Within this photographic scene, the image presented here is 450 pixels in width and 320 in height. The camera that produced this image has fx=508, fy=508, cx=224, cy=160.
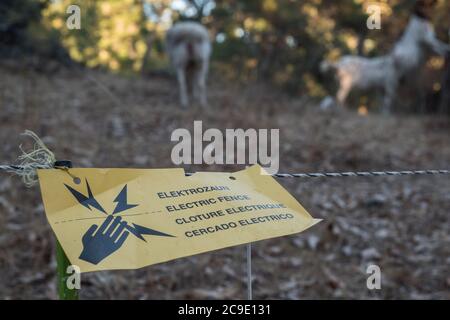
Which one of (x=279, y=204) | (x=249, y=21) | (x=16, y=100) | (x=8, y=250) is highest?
(x=249, y=21)

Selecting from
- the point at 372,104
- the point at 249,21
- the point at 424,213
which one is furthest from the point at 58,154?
the point at 372,104

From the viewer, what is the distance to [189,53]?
10.1 m

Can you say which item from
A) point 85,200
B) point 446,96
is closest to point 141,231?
point 85,200

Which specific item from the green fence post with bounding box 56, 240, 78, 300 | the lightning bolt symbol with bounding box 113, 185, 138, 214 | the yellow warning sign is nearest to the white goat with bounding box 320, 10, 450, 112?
the yellow warning sign

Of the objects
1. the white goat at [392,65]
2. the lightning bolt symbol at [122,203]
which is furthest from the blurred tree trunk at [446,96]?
the lightning bolt symbol at [122,203]

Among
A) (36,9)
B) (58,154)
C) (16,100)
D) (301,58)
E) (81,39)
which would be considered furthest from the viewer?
Result: (301,58)

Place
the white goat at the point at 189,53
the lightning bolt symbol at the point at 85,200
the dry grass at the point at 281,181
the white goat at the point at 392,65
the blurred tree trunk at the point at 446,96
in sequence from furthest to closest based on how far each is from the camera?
the white goat at the point at 392,65 → the blurred tree trunk at the point at 446,96 → the white goat at the point at 189,53 → the dry grass at the point at 281,181 → the lightning bolt symbol at the point at 85,200

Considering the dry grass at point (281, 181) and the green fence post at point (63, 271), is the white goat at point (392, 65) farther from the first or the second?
the green fence post at point (63, 271)

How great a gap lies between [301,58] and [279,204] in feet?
43.7

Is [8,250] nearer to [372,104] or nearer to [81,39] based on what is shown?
[81,39]

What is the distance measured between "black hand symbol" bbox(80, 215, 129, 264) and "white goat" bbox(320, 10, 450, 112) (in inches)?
475

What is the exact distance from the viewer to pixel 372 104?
17234 mm

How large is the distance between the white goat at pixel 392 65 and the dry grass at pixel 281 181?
86.6 inches

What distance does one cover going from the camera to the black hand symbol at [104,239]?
1459 mm
